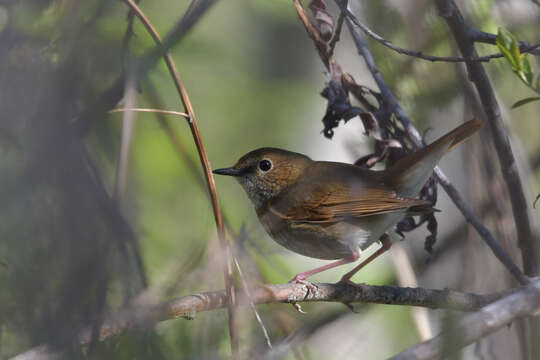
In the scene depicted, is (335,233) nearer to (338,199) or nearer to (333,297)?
(338,199)

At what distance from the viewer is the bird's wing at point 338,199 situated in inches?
127

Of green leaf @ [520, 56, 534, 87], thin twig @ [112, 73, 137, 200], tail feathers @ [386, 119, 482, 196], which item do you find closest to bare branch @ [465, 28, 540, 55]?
green leaf @ [520, 56, 534, 87]

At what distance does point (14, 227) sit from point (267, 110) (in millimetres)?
1123

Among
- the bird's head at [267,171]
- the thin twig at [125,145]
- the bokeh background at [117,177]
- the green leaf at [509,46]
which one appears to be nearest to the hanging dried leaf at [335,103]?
the bokeh background at [117,177]

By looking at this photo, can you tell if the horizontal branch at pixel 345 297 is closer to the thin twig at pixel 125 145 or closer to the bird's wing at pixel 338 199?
the thin twig at pixel 125 145

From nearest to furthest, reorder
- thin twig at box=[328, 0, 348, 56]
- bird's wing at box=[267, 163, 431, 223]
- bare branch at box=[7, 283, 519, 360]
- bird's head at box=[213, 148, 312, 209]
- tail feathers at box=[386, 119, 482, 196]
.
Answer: bare branch at box=[7, 283, 519, 360] → thin twig at box=[328, 0, 348, 56] → tail feathers at box=[386, 119, 482, 196] → bird's wing at box=[267, 163, 431, 223] → bird's head at box=[213, 148, 312, 209]

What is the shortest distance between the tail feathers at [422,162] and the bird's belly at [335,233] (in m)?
0.20

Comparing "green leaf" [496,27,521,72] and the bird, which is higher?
"green leaf" [496,27,521,72]

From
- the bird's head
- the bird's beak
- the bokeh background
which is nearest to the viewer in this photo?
the bokeh background

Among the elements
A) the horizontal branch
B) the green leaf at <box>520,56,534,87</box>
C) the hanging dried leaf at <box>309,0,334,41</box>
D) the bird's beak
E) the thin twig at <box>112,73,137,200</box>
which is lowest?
the horizontal branch

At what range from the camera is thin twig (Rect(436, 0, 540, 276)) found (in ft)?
8.87

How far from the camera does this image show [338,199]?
3.41 m

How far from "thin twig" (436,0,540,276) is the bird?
121 mm

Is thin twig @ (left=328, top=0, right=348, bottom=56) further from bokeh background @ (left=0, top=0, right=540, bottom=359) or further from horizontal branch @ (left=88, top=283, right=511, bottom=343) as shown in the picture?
horizontal branch @ (left=88, top=283, right=511, bottom=343)
